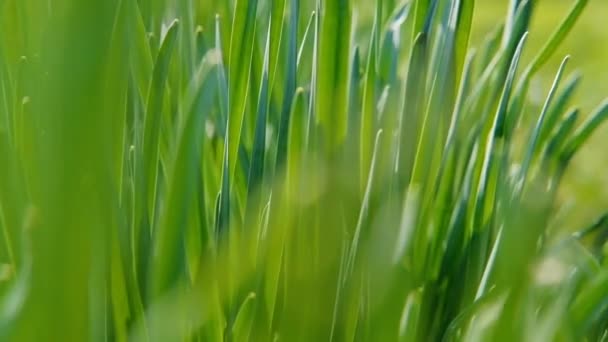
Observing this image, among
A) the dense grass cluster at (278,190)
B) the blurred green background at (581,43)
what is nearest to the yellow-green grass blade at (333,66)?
the dense grass cluster at (278,190)

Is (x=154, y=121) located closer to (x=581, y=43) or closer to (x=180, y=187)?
(x=180, y=187)

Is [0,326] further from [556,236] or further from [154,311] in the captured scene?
[556,236]

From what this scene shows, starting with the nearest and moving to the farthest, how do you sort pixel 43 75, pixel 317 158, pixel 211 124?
1. pixel 43 75
2. pixel 317 158
3. pixel 211 124

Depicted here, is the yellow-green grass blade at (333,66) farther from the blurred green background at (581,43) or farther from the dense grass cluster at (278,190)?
the blurred green background at (581,43)

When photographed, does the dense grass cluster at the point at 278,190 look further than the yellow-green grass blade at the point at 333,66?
No

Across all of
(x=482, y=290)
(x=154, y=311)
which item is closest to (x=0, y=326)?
(x=154, y=311)

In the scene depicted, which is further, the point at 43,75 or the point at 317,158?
the point at 317,158

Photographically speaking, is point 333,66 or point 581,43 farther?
point 581,43

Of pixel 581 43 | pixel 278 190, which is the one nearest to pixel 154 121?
pixel 278 190
